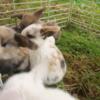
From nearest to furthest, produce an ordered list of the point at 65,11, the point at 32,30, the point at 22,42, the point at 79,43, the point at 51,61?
the point at 51,61
the point at 22,42
the point at 32,30
the point at 79,43
the point at 65,11

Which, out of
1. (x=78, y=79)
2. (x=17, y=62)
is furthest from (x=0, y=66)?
(x=78, y=79)

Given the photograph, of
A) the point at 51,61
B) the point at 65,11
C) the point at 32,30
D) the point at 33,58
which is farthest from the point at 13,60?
the point at 65,11

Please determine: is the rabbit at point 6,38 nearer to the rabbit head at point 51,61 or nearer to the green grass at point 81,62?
the rabbit head at point 51,61

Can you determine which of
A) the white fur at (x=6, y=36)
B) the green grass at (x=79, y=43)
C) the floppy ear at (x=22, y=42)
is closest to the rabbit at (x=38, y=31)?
the white fur at (x=6, y=36)

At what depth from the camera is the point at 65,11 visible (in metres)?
5.14

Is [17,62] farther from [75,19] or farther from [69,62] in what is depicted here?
[75,19]

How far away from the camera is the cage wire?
4.61 meters

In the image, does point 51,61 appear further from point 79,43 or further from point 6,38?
point 79,43

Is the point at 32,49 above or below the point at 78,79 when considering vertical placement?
above

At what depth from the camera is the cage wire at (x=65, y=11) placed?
4613mm

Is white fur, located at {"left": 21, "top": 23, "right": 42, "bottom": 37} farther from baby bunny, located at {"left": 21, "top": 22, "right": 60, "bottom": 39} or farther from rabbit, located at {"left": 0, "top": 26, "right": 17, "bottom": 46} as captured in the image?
rabbit, located at {"left": 0, "top": 26, "right": 17, "bottom": 46}

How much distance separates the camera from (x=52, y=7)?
512cm

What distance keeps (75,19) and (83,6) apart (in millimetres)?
278

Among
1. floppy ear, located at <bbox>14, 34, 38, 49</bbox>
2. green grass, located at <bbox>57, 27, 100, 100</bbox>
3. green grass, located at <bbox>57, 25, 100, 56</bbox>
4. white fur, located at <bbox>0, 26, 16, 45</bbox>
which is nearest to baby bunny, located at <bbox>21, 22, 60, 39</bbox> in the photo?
white fur, located at <bbox>0, 26, 16, 45</bbox>
